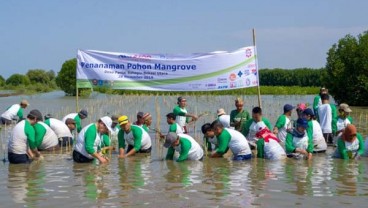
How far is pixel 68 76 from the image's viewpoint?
2662 inches

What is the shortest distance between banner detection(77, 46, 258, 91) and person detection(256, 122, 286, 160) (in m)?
4.28

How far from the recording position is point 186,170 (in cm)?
1035

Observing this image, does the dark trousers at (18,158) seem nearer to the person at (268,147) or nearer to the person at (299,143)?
the person at (268,147)

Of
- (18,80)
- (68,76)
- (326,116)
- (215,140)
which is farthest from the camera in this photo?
(18,80)

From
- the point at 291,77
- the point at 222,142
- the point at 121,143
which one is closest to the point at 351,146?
the point at 222,142

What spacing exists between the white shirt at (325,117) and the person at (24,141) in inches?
297

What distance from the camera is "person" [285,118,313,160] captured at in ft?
37.6

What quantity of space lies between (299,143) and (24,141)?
5884 millimetres

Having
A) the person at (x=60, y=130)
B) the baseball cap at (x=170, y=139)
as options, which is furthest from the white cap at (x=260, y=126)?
the person at (x=60, y=130)

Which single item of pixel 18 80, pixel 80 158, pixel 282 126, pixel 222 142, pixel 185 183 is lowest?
pixel 185 183

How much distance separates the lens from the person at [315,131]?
12.0 metres

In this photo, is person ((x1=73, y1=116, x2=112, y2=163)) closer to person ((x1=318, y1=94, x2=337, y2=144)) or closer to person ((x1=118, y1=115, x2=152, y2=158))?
person ((x1=118, y1=115, x2=152, y2=158))

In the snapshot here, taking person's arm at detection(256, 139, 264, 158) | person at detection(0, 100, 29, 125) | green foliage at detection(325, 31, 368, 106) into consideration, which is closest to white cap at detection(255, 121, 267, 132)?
person's arm at detection(256, 139, 264, 158)

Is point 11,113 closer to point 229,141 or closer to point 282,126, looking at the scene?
point 282,126
